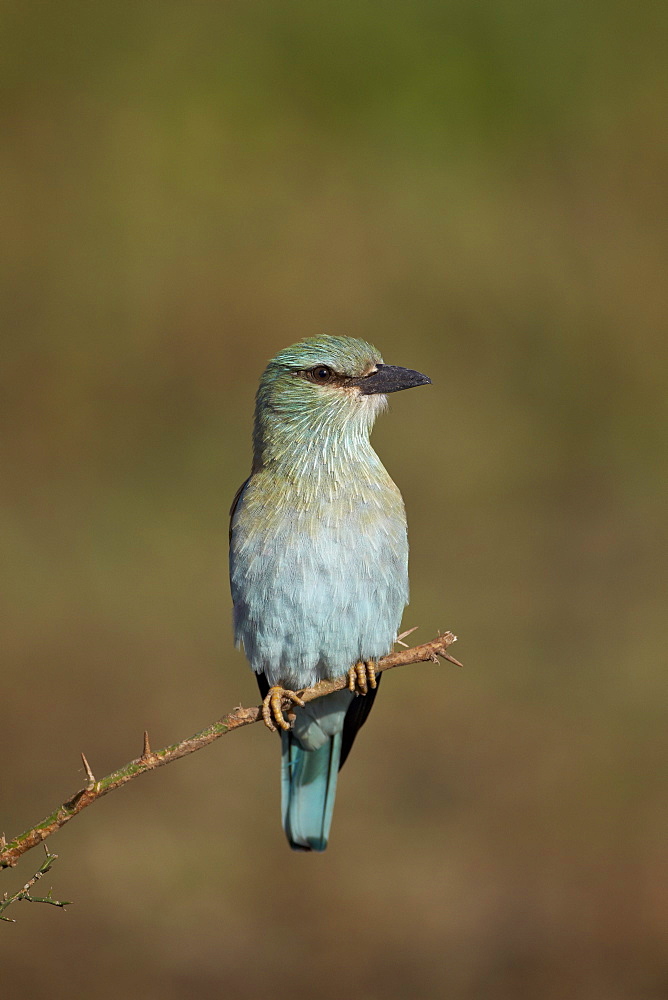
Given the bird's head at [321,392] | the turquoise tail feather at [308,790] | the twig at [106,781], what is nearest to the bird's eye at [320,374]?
the bird's head at [321,392]

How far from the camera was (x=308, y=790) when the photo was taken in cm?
415

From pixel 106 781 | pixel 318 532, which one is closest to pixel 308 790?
pixel 318 532

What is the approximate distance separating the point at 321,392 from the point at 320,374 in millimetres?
57

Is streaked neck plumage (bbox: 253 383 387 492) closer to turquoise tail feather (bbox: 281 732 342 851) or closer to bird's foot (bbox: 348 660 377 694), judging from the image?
bird's foot (bbox: 348 660 377 694)

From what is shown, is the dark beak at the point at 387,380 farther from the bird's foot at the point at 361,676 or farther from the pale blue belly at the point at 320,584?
the bird's foot at the point at 361,676

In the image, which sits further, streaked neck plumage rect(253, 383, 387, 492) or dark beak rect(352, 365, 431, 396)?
streaked neck plumage rect(253, 383, 387, 492)

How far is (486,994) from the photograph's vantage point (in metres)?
6.20

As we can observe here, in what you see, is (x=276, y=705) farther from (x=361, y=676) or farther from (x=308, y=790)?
(x=308, y=790)

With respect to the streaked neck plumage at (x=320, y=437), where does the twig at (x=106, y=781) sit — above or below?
below

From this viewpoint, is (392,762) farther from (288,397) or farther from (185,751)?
(185,751)

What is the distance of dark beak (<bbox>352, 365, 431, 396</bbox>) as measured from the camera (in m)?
3.34

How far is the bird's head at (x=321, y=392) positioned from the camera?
346 cm

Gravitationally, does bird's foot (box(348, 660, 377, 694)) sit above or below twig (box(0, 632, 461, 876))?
below

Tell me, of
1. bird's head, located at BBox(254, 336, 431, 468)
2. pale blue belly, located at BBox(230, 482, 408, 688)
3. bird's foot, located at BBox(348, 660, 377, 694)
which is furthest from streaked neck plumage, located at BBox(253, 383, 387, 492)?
bird's foot, located at BBox(348, 660, 377, 694)
